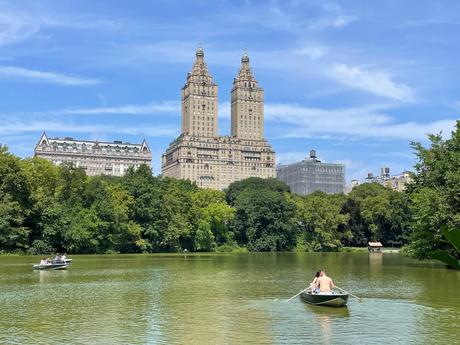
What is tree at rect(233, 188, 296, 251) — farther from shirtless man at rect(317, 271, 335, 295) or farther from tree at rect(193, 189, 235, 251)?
shirtless man at rect(317, 271, 335, 295)

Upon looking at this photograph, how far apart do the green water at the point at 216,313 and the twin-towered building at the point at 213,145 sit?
151073 millimetres

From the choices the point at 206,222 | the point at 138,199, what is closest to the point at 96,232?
the point at 138,199

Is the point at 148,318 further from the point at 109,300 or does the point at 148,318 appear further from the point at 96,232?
the point at 96,232

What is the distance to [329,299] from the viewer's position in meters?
22.0

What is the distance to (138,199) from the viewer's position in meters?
85.4

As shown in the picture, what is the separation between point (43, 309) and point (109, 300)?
10.6 feet

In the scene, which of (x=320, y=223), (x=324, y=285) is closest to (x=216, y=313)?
(x=324, y=285)

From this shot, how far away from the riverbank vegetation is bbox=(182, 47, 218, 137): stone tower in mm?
64306

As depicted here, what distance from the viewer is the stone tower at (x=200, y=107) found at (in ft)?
630

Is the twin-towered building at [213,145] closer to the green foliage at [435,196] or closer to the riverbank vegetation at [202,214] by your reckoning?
the riverbank vegetation at [202,214]

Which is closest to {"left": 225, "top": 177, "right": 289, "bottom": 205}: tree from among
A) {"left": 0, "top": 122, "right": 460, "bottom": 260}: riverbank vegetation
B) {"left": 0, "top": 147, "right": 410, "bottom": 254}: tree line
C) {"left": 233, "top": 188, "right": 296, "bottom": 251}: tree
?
{"left": 0, "top": 122, "right": 460, "bottom": 260}: riverbank vegetation

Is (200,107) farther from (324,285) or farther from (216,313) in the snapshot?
(216,313)

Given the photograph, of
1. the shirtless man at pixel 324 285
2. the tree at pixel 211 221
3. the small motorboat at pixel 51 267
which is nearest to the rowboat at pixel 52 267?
the small motorboat at pixel 51 267

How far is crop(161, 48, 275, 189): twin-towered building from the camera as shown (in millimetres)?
184750
